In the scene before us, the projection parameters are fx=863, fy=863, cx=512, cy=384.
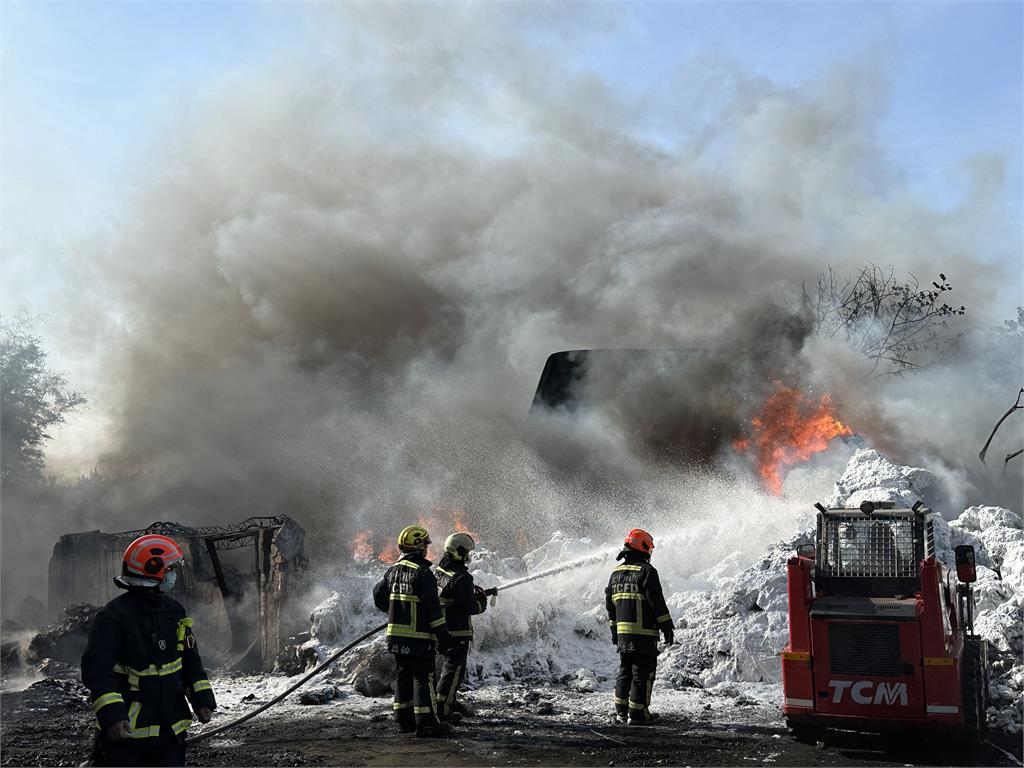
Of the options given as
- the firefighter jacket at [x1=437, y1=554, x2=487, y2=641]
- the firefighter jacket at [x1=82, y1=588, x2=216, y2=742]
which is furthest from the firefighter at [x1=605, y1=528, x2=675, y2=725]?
the firefighter jacket at [x1=82, y1=588, x2=216, y2=742]

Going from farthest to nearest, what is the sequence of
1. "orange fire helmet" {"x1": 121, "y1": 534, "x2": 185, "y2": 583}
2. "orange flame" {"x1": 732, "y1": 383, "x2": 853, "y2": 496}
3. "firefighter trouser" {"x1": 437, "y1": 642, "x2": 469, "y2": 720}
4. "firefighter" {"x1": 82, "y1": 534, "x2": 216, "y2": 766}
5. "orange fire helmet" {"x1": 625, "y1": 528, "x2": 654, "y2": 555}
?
1. "orange flame" {"x1": 732, "y1": 383, "x2": 853, "y2": 496}
2. "orange fire helmet" {"x1": 625, "y1": 528, "x2": 654, "y2": 555}
3. "firefighter trouser" {"x1": 437, "y1": 642, "x2": 469, "y2": 720}
4. "orange fire helmet" {"x1": 121, "y1": 534, "x2": 185, "y2": 583}
5. "firefighter" {"x1": 82, "y1": 534, "x2": 216, "y2": 766}

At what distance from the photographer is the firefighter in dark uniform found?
25.0 feet

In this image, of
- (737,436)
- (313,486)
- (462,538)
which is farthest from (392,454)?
(462,538)

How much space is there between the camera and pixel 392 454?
22594mm

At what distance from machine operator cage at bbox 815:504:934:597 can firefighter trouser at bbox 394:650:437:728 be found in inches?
130

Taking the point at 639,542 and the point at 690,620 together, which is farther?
the point at 690,620

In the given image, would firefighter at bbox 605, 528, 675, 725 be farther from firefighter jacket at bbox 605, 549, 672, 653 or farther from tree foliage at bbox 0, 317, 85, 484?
tree foliage at bbox 0, 317, 85, 484

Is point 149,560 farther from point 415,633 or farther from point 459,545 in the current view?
point 459,545

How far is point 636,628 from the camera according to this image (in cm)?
736

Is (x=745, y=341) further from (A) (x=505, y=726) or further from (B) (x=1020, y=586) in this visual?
(A) (x=505, y=726)

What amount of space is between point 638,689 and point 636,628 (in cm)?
53

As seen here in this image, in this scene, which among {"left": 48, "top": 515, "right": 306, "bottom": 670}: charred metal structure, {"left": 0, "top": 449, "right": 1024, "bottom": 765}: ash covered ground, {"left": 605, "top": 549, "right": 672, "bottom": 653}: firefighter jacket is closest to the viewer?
{"left": 0, "top": 449, "right": 1024, "bottom": 765}: ash covered ground

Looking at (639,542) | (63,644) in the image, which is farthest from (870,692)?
(63,644)

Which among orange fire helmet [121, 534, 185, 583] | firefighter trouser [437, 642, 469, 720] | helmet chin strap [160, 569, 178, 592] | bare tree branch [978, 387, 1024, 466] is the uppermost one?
bare tree branch [978, 387, 1024, 466]
